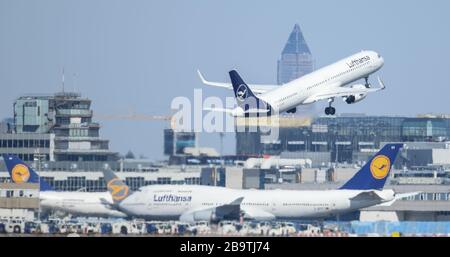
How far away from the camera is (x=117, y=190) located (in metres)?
84.8

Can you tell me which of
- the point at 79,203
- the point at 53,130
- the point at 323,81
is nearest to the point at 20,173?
the point at 79,203

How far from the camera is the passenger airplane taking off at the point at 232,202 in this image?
83.8 metres

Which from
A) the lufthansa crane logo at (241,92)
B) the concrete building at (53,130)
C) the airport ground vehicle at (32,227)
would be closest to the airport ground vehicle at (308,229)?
the airport ground vehicle at (32,227)

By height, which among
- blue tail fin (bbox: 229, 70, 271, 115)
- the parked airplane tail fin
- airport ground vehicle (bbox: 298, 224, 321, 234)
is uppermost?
blue tail fin (bbox: 229, 70, 271, 115)

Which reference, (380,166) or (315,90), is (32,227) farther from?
(315,90)

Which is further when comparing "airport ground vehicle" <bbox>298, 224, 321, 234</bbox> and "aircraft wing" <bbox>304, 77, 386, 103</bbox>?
"aircraft wing" <bbox>304, 77, 386, 103</bbox>

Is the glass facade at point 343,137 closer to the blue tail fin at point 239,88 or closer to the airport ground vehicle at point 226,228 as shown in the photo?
the blue tail fin at point 239,88

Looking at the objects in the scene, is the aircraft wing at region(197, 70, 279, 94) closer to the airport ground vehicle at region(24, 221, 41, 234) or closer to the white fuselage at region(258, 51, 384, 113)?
the white fuselage at region(258, 51, 384, 113)

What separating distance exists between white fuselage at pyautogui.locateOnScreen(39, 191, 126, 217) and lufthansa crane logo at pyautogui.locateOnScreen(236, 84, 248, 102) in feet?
75.0

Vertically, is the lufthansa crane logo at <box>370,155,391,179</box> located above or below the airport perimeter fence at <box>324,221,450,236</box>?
above

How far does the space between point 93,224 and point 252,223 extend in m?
9.26

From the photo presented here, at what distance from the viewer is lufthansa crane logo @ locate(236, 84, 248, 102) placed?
354ft

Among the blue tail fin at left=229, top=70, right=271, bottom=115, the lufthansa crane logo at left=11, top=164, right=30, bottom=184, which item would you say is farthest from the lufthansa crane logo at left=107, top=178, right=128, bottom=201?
the blue tail fin at left=229, top=70, right=271, bottom=115

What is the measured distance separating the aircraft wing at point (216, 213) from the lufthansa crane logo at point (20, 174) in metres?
15.5
